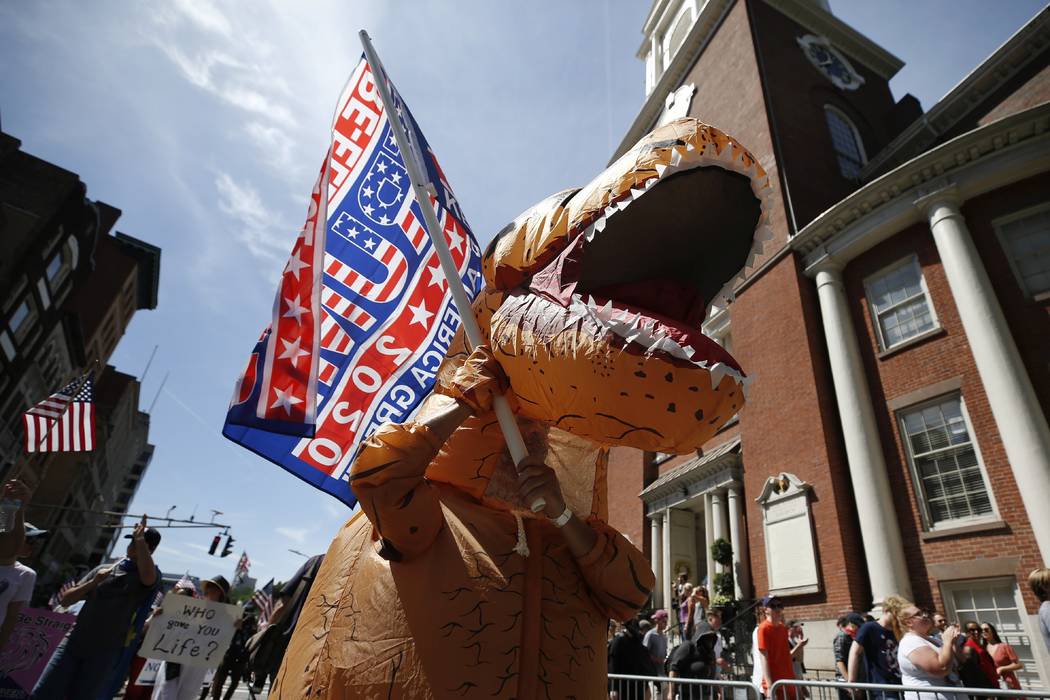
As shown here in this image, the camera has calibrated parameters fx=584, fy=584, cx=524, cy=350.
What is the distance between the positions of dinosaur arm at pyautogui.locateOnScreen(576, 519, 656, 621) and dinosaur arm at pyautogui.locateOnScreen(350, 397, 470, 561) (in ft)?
1.17

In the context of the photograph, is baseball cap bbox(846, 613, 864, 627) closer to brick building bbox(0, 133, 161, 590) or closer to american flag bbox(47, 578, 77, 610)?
american flag bbox(47, 578, 77, 610)

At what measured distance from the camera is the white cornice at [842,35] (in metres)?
19.5

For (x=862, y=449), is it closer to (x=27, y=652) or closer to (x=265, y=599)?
(x=265, y=599)

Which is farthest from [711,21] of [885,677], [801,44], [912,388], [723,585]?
[885,677]

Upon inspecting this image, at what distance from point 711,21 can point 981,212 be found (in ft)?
41.6

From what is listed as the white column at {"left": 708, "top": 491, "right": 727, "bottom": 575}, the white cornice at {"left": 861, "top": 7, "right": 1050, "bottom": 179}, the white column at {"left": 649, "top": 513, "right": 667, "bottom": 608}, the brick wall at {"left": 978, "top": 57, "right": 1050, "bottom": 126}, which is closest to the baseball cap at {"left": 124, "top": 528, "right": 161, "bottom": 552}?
the white column at {"left": 708, "top": 491, "right": 727, "bottom": 575}

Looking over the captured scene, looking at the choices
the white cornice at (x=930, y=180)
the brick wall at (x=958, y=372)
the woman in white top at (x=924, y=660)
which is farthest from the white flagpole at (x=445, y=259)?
the white cornice at (x=930, y=180)

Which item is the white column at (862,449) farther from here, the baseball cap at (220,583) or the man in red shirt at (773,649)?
the baseball cap at (220,583)

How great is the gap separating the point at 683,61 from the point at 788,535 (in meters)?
17.0

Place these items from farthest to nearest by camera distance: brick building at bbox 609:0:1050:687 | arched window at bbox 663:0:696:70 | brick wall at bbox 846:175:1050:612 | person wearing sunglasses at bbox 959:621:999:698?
1. arched window at bbox 663:0:696:70
2. brick building at bbox 609:0:1050:687
3. brick wall at bbox 846:175:1050:612
4. person wearing sunglasses at bbox 959:621:999:698

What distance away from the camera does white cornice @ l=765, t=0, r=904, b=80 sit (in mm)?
19500

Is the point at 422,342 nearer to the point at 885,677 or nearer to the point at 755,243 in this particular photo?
the point at 755,243

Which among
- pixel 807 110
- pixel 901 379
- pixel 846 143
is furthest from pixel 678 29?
pixel 901 379

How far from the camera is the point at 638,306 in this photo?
4.45ft
